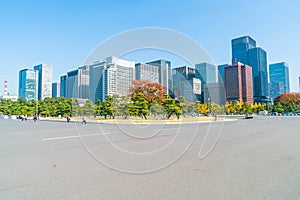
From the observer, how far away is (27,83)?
7269 cm

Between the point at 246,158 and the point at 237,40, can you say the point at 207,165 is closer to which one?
the point at 246,158

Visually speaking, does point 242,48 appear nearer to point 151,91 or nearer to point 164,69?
point 151,91

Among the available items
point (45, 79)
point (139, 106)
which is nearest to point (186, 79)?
point (139, 106)

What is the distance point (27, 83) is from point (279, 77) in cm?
14577

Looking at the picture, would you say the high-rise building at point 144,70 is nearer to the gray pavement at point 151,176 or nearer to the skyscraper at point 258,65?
the gray pavement at point 151,176

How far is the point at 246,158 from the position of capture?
18.0 feet

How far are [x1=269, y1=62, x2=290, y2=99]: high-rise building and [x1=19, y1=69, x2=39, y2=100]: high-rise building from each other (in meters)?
130

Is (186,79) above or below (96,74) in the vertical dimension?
above

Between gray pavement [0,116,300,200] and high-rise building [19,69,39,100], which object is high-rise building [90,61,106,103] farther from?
high-rise building [19,69,39,100]

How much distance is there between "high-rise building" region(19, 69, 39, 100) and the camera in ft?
227

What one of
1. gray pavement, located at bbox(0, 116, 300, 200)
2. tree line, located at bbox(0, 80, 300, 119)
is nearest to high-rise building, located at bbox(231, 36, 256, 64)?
tree line, located at bbox(0, 80, 300, 119)

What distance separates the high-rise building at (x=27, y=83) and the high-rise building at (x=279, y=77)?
5128 inches

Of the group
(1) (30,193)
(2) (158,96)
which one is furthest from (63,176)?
(2) (158,96)

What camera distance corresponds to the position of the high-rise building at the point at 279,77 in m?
130
